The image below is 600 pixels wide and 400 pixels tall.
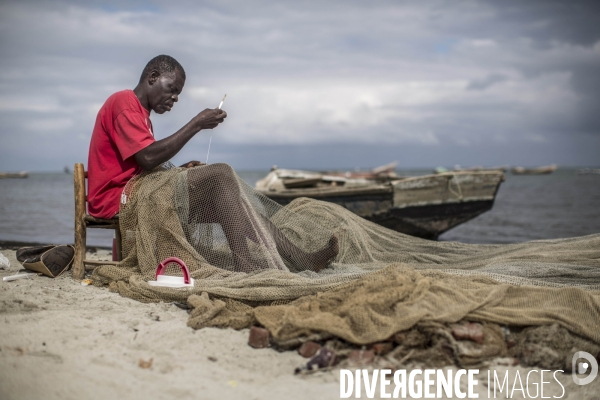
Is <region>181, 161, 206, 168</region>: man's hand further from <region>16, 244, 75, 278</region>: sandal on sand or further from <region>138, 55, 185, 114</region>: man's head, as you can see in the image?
<region>16, 244, 75, 278</region>: sandal on sand

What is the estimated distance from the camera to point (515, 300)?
289 centimetres

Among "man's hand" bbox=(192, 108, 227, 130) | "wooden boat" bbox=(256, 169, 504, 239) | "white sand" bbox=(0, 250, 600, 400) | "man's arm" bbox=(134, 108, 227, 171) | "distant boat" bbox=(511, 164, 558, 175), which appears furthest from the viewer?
"distant boat" bbox=(511, 164, 558, 175)

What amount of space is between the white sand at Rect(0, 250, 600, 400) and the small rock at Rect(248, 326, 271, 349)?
0.04 metres

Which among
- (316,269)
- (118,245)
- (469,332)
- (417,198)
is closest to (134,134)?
(118,245)

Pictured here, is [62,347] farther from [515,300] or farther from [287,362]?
[515,300]

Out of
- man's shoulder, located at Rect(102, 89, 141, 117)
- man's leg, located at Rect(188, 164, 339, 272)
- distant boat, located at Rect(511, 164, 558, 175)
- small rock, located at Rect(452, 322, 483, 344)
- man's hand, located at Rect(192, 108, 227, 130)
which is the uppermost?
distant boat, located at Rect(511, 164, 558, 175)

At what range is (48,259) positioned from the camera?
4059mm

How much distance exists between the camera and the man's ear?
404cm

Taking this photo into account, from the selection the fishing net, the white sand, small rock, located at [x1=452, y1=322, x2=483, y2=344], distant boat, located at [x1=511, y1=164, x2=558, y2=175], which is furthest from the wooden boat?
distant boat, located at [x1=511, y1=164, x2=558, y2=175]

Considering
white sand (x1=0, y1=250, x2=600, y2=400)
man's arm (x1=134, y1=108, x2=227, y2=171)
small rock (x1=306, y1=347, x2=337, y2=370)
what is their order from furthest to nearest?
man's arm (x1=134, y1=108, x2=227, y2=171) → small rock (x1=306, y1=347, x2=337, y2=370) → white sand (x1=0, y1=250, x2=600, y2=400)

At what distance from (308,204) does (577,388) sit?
273cm

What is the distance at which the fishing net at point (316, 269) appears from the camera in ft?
8.96

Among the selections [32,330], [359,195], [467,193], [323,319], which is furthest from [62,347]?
[467,193]

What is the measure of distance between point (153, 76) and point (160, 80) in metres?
0.07
